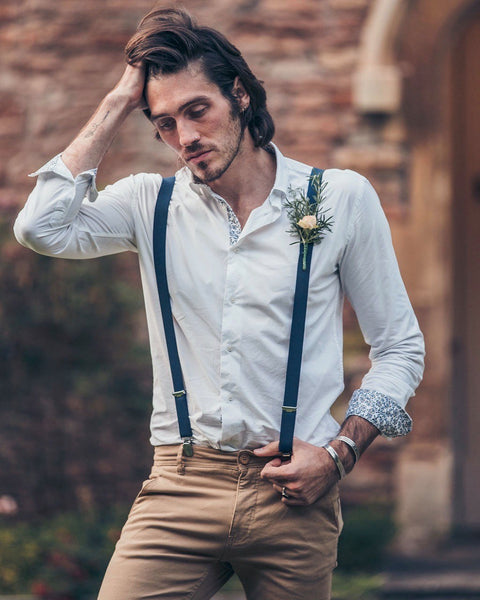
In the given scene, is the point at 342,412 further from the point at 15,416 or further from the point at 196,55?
the point at 196,55

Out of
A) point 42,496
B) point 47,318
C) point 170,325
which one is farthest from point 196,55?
point 42,496

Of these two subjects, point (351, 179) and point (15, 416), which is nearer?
point (351, 179)

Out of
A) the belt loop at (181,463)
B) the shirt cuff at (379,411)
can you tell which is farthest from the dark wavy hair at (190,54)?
the belt loop at (181,463)

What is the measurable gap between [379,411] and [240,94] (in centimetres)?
86

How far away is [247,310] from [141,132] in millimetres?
3489

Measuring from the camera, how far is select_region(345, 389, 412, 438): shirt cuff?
8.10 ft

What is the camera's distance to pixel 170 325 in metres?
2.44

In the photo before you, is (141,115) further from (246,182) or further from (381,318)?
(381,318)

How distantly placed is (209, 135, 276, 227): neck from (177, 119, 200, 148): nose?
12cm

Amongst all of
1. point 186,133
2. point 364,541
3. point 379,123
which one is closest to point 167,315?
point 186,133

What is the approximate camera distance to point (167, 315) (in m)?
2.45

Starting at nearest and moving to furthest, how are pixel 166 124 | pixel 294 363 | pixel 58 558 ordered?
1. pixel 294 363
2. pixel 166 124
3. pixel 58 558

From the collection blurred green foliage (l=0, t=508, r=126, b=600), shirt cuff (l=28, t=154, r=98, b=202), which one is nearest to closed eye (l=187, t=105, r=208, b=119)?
shirt cuff (l=28, t=154, r=98, b=202)

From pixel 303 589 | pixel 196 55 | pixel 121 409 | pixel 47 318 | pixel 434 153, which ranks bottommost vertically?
pixel 303 589
